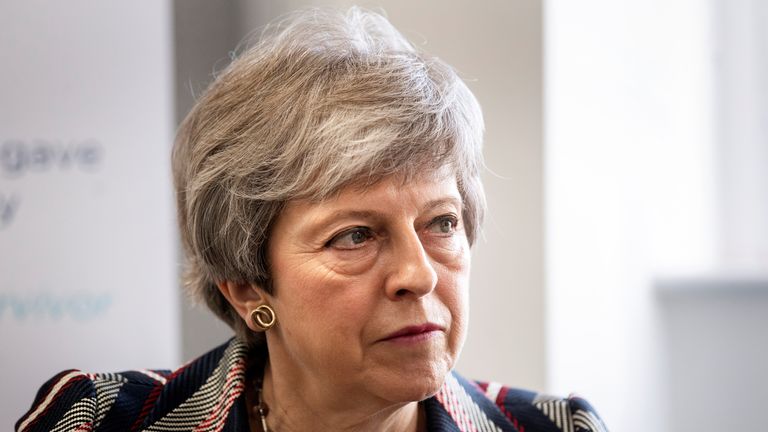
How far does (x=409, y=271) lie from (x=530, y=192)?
3.67 feet

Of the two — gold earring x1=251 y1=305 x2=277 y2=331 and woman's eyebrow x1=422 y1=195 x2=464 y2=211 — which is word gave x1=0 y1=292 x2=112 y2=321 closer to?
gold earring x1=251 y1=305 x2=277 y2=331

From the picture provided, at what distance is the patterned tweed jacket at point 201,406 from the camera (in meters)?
1.54

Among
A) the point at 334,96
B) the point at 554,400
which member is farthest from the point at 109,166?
the point at 554,400

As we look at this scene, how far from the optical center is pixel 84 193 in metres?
2.22

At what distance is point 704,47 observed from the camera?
9.30 ft

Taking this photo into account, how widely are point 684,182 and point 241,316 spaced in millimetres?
1792

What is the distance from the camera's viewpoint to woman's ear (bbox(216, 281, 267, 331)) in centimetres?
153

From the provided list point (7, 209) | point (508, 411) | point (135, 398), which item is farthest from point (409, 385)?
point (7, 209)

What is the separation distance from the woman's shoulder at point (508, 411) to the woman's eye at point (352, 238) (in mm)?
364

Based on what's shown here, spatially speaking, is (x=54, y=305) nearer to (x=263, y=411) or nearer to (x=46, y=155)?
(x=46, y=155)

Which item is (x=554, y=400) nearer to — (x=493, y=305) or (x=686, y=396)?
(x=493, y=305)

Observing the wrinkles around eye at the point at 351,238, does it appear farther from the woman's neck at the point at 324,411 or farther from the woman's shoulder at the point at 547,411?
the woman's shoulder at the point at 547,411

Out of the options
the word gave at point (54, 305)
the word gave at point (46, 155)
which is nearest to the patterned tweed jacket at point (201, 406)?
the word gave at point (54, 305)

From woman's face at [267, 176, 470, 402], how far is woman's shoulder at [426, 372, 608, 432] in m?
0.20
